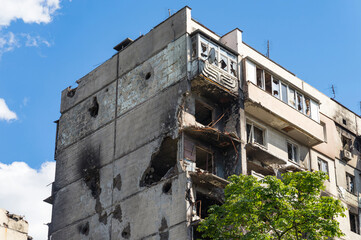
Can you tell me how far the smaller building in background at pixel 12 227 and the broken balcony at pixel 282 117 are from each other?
14.6 m

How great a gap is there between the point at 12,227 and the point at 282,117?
16406 millimetres

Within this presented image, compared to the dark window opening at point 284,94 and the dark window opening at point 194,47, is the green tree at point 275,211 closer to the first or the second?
the dark window opening at point 194,47

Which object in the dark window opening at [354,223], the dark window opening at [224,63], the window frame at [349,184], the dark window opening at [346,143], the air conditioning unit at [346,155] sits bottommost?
the dark window opening at [354,223]

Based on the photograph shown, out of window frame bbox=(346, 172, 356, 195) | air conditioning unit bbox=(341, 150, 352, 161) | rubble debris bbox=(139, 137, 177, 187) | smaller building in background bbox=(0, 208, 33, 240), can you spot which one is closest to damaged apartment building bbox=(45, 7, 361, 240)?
rubble debris bbox=(139, 137, 177, 187)

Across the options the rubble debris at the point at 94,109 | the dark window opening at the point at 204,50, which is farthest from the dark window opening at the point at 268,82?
the rubble debris at the point at 94,109

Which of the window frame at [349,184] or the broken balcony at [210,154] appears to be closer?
the broken balcony at [210,154]

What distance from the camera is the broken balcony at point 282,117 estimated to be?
37.8 meters

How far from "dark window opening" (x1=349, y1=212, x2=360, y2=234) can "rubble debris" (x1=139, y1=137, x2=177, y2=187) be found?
13.1 meters

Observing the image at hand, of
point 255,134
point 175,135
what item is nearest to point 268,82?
point 255,134

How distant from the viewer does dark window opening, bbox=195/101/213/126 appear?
3744cm

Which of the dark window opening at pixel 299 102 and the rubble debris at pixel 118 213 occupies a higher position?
the dark window opening at pixel 299 102

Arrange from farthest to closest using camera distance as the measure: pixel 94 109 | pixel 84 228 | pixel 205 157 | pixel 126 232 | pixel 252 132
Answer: pixel 94 109
pixel 84 228
pixel 252 132
pixel 205 157
pixel 126 232

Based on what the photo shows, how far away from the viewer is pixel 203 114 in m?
38.4

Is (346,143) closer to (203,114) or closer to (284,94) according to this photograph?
(284,94)
